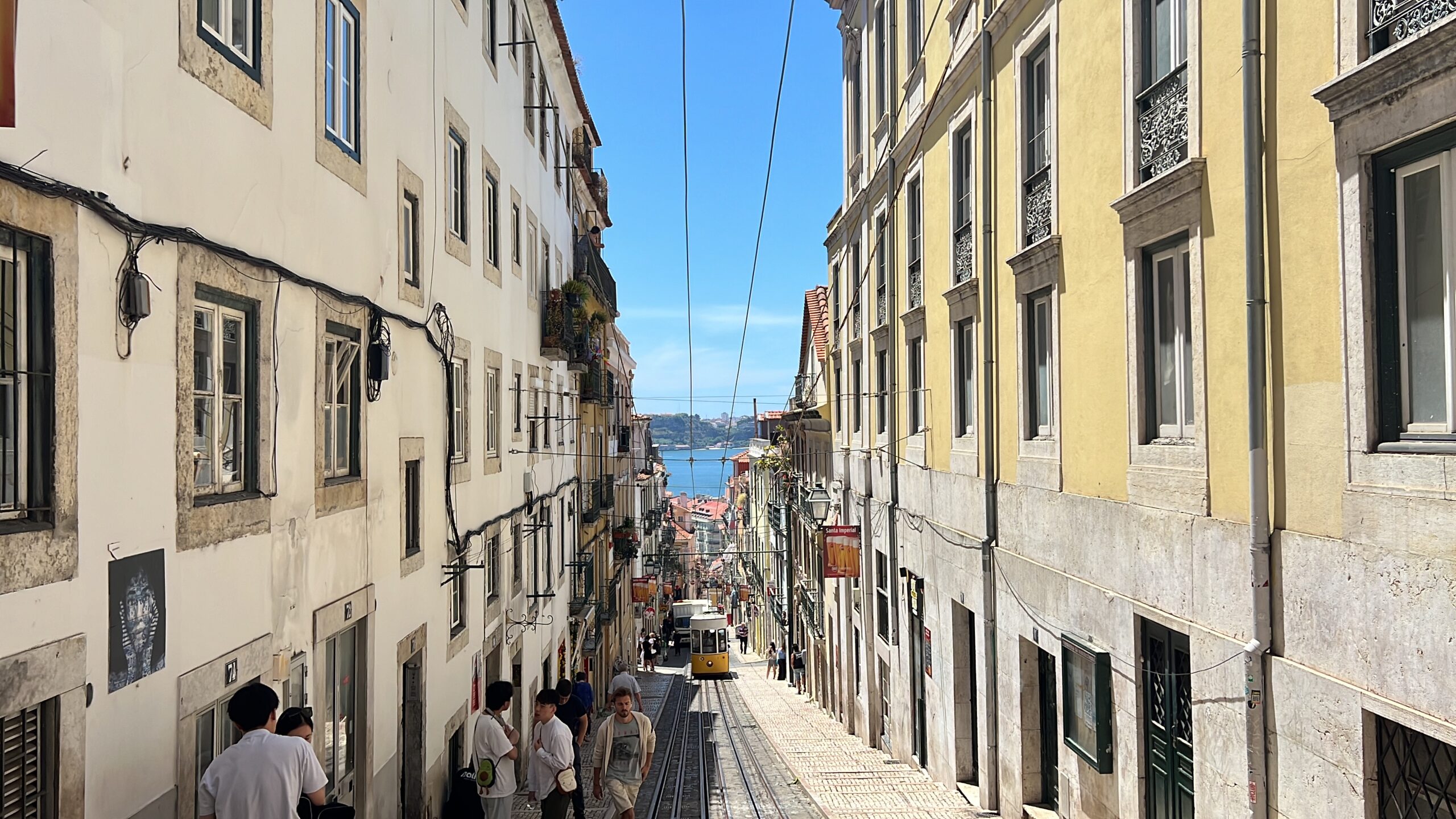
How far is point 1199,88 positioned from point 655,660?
4123cm

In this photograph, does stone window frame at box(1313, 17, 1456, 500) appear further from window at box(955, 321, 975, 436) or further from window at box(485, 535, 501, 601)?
window at box(485, 535, 501, 601)

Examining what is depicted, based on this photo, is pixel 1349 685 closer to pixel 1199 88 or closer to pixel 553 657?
pixel 1199 88

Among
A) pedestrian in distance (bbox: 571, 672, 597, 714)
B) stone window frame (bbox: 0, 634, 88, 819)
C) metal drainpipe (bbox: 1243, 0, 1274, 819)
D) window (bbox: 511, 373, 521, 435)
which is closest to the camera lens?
stone window frame (bbox: 0, 634, 88, 819)

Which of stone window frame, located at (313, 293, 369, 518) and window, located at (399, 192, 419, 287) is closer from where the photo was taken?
stone window frame, located at (313, 293, 369, 518)

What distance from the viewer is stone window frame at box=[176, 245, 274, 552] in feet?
17.5

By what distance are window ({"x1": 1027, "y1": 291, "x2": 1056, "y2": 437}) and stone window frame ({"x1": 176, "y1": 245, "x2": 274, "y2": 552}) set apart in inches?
290

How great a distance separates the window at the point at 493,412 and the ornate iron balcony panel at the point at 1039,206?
753 centimetres

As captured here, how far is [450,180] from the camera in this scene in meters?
11.7

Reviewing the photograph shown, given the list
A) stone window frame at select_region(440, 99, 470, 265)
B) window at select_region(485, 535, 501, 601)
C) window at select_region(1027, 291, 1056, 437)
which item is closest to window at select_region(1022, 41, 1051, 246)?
window at select_region(1027, 291, 1056, 437)

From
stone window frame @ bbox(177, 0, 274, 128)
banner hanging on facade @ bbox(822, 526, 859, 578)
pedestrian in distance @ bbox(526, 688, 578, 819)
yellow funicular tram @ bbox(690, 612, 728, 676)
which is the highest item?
stone window frame @ bbox(177, 0, 274, 128)

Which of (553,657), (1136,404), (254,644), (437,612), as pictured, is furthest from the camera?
(553,657)

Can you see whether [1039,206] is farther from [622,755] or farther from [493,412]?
[493,412]

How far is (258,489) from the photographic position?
634 centimetres

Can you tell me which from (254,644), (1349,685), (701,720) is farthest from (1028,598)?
(701,720)
